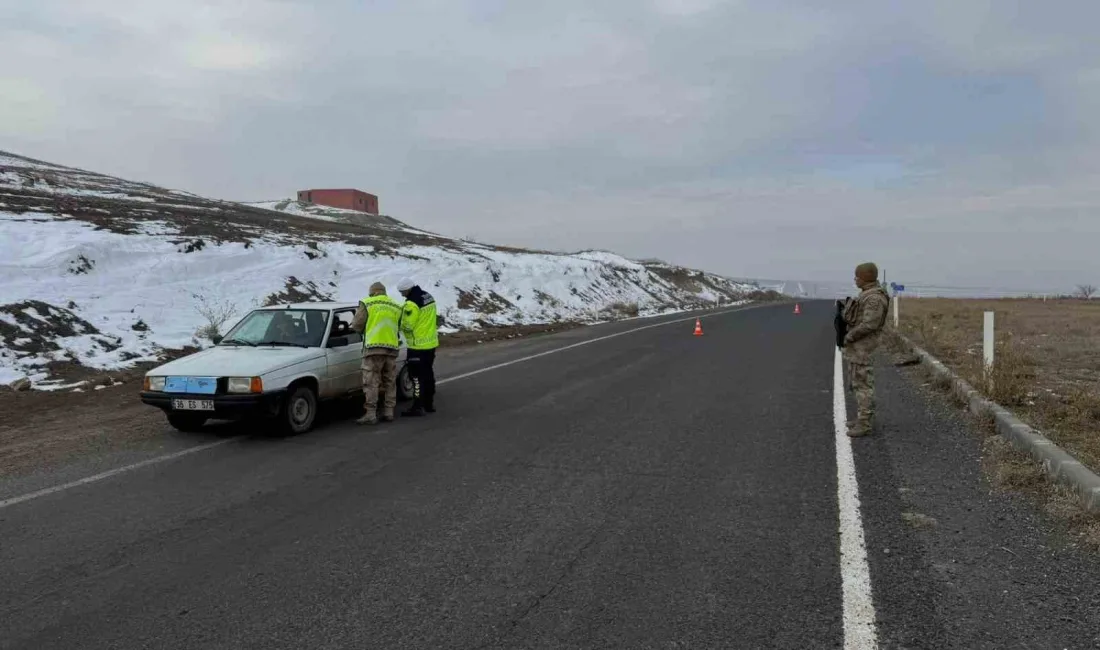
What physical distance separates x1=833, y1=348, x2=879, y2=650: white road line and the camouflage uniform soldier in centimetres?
70

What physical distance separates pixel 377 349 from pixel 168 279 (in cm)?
1132

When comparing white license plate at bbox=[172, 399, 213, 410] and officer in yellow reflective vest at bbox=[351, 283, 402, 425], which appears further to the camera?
officer in yellow reflective vest at bbox=[351, 283, 402, 425]

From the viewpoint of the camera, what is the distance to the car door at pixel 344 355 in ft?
26.5

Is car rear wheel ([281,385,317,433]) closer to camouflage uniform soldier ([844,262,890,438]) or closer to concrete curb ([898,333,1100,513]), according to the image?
camouflage uniform soldier ([844,262,890,438])

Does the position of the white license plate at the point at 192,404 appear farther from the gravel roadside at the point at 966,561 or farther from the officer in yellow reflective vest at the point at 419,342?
the gravel roadside at the point at 966,561

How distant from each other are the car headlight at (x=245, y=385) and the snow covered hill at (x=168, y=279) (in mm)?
5606

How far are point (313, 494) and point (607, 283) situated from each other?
122 feet

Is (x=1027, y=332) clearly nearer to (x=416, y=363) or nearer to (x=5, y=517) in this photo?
(x=416, y=363)

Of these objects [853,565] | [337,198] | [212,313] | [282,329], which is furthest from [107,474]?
[337,198]

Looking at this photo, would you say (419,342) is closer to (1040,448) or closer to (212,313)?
(1040,448)

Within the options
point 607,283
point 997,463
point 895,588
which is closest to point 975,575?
point 895,588

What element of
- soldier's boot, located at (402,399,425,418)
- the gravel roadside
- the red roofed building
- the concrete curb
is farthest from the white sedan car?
the red roofed building

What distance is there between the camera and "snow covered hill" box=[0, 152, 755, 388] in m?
12.4

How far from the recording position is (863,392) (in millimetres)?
7047
